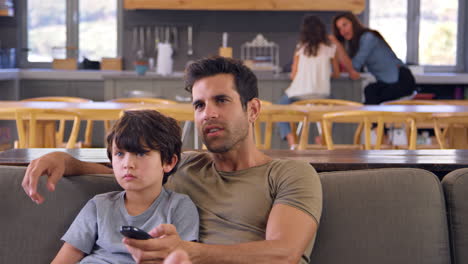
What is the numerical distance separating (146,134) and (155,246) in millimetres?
412

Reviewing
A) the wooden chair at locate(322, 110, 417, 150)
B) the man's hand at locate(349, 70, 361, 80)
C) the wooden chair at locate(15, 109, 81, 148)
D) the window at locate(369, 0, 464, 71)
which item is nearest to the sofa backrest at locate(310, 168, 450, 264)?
the wooden chair at locate(322, 110, 417, 150)

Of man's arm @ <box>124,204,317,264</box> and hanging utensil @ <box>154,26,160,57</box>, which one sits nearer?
man's arm @ <box>124,204,317,264</box>

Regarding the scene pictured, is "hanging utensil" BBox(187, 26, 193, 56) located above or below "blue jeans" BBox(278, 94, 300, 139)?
above

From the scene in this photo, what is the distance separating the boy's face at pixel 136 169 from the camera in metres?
1.68

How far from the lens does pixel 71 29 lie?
8.38 m

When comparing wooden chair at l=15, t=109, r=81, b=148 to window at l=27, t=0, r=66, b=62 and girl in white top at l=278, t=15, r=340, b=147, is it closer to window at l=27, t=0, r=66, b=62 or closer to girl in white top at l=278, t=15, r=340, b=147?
girl in white top at l=278, t=15, r=340, b=147

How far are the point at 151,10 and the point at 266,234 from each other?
6.77 m

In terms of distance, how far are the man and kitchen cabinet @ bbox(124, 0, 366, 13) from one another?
18.9 feet

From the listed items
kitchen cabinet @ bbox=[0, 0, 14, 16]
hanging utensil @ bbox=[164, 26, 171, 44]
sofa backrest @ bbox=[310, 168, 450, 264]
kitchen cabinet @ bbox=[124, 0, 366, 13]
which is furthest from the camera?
hanging utensil @ bbox=[164, 26, 171, 44]

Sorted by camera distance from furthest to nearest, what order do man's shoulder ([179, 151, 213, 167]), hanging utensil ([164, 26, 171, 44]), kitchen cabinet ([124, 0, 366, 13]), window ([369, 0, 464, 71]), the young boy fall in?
window ([369, 0, 464, 71]) → hanging utensil ([164, 26, 171, 44]) → kitchen cabinet ([124, 0, 366, 13]) → man's shoulder ([179, 151, 213, 167]) → the young boy

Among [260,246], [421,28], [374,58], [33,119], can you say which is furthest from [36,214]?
[421,28]

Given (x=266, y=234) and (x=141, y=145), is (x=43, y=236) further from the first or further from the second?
(x=266, y=234)

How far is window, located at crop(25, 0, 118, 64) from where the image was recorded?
8375mm

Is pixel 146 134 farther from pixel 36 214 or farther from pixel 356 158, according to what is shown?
pixel 356 158
